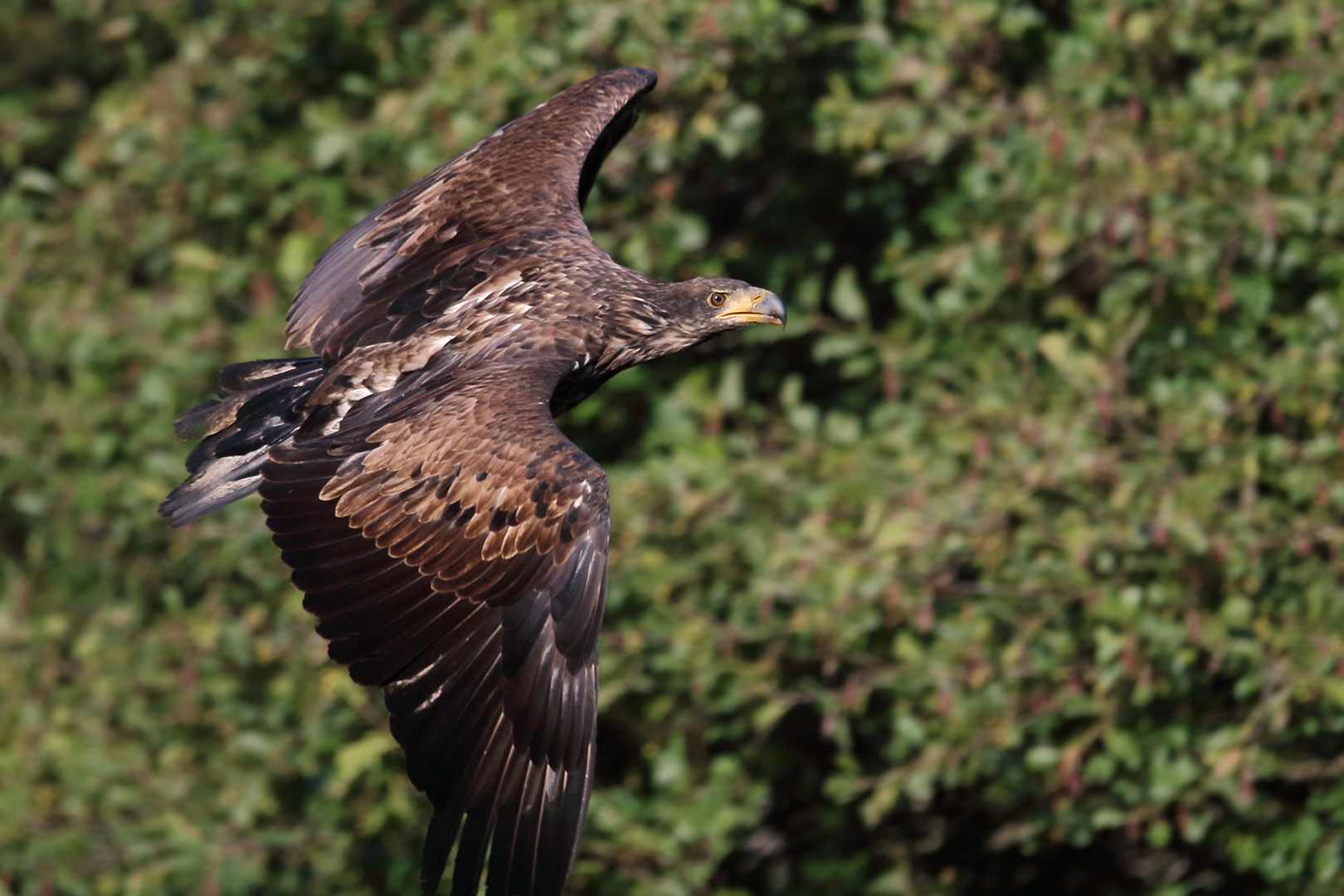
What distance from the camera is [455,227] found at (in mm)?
5934

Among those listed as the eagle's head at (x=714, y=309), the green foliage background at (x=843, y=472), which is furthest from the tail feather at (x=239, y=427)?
the green foliage background at (x=843, y=472)

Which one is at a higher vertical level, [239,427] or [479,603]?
[239,427]

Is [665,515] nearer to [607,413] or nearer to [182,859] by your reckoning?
[607,413]

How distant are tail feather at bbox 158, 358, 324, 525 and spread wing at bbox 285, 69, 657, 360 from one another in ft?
0.48

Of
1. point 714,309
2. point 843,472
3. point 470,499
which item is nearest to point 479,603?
point 470,499

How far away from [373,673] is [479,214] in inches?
80.5

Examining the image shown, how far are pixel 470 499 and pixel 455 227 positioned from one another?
1639 mm

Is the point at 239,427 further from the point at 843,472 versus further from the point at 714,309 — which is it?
the point at 843,472

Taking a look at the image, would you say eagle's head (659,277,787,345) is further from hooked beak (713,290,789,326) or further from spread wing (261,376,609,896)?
spread wing (261,376,609,896)

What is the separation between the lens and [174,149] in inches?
336

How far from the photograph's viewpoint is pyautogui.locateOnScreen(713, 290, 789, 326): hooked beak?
5.59 meters

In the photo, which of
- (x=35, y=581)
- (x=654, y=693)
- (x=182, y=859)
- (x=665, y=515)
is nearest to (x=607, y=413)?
(x=665, y=515)

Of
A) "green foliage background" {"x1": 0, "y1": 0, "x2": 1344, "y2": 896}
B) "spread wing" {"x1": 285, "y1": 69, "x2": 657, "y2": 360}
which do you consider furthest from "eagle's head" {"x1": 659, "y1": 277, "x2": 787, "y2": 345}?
"green foliage background" {"x1": 0, "y1": 0, "x2": 1344, "y2": 896}

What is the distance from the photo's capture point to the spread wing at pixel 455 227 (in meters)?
5.70
